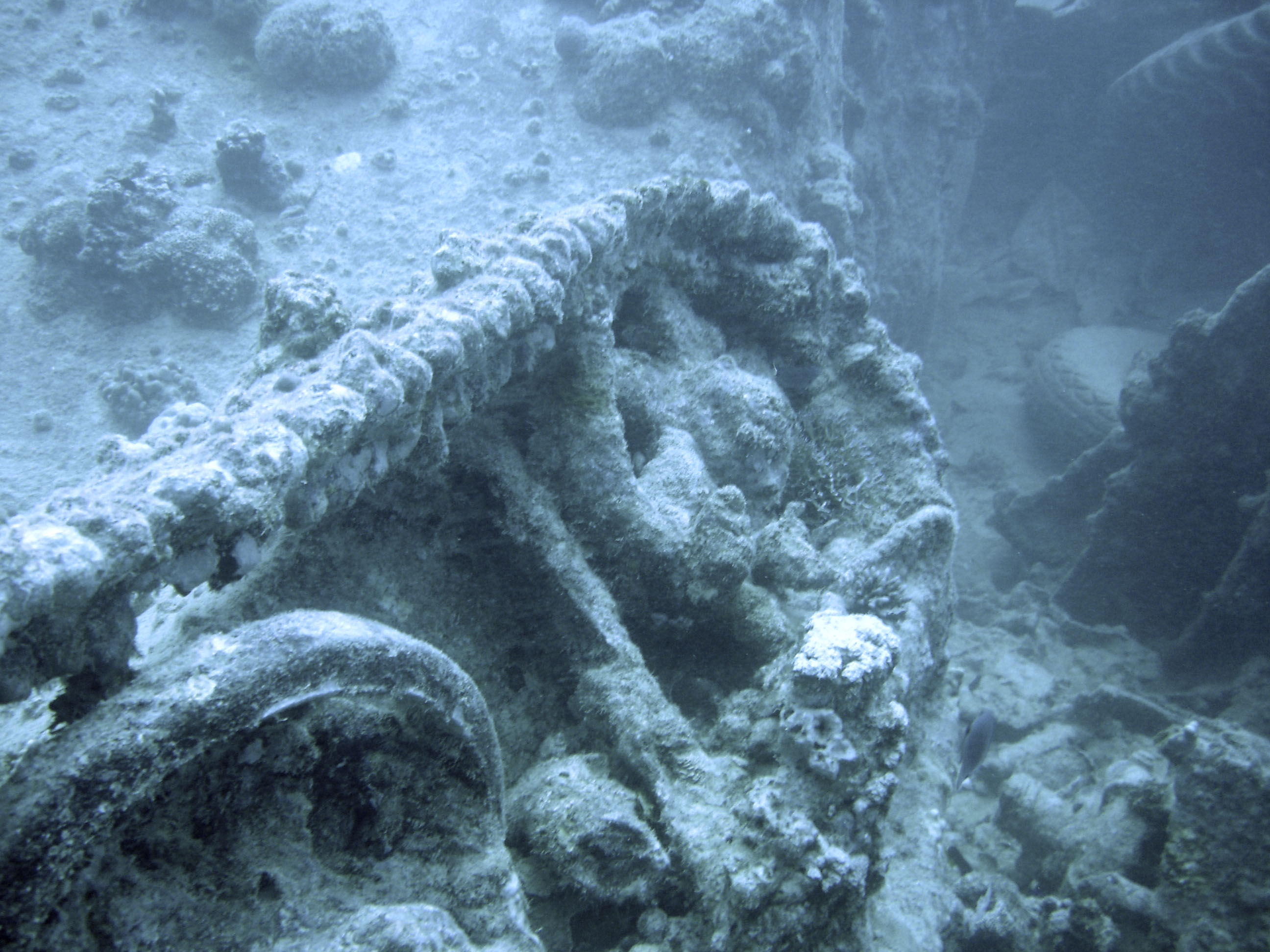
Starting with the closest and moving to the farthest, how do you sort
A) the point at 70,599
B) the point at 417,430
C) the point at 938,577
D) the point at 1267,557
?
the point at 70,599 < the point at 417,430 < the point at 938,577 < the point at 1267,557

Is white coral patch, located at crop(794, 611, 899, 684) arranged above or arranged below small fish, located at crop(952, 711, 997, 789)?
above

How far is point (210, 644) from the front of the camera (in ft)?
4.66

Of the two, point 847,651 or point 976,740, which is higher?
point 847,651

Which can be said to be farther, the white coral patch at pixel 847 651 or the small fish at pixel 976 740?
the small fish at pixel 976 740

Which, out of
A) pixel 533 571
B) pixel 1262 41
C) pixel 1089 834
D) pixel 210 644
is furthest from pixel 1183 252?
pixel 210 644

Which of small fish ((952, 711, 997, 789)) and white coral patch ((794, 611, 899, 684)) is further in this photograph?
small fish ((952, 711, 997, 789))

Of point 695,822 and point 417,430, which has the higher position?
point 417,430

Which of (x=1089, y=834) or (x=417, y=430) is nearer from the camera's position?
(x=417, y=430)

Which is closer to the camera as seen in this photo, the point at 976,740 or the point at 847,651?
the point at 847,651

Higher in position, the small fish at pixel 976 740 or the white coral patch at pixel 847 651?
the white coral patch at pixel 847 651

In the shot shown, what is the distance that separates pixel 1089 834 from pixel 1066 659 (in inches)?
168

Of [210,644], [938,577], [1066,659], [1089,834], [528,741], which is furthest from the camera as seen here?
[1066,659]

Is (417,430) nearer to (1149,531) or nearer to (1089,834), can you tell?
(1089,834)

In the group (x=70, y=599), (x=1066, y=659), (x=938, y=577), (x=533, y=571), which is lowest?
(x=1066, y=659)
